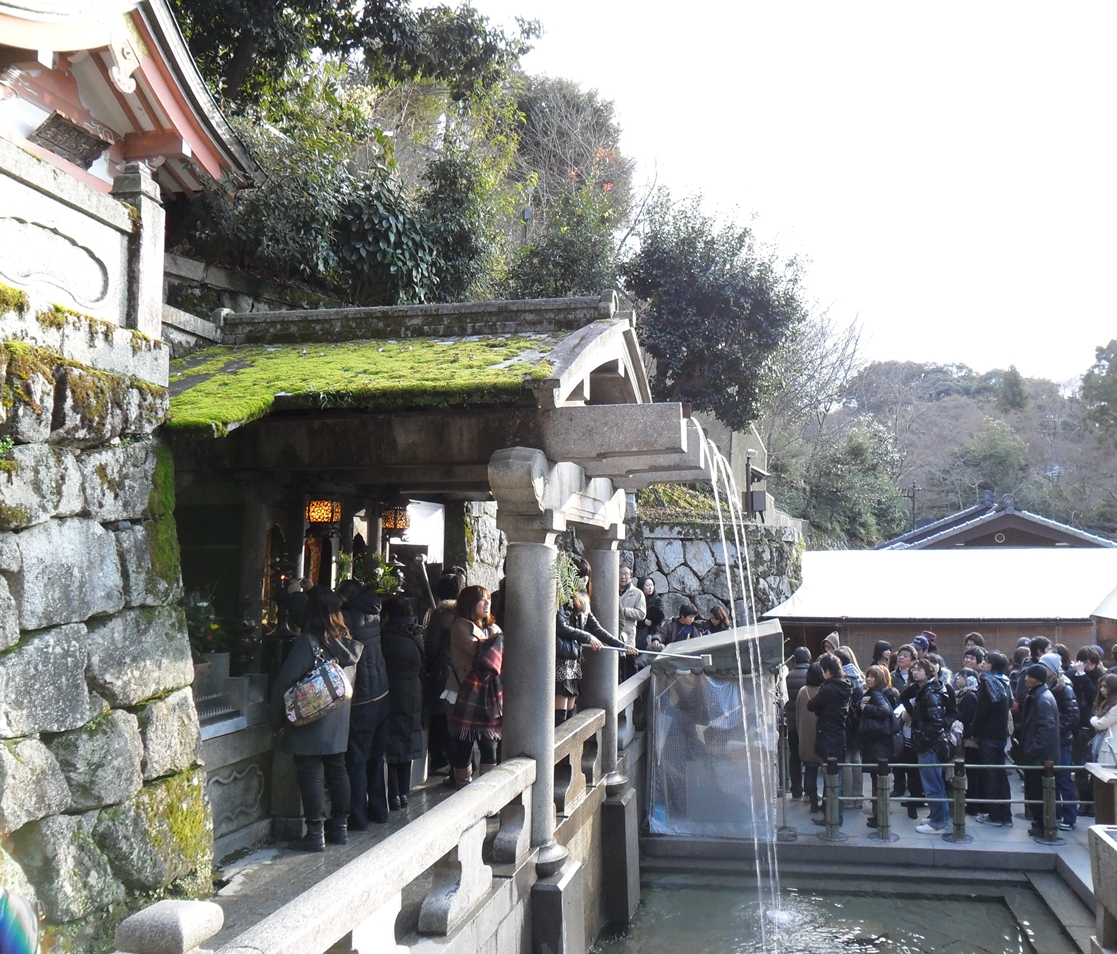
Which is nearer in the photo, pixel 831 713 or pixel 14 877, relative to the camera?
pixel 14 877

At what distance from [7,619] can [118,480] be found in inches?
43.5

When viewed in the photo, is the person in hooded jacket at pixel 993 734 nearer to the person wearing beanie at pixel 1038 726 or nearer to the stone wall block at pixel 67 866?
the person wearing beanie at pixel 1038 726

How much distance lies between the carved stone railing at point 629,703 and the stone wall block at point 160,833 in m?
5.42

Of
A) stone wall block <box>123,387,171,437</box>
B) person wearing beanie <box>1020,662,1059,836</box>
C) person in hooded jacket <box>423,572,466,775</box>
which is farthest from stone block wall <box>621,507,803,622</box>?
stone wall block <box>123,387,171,437</box>

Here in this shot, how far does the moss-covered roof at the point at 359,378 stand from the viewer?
574 centimetres

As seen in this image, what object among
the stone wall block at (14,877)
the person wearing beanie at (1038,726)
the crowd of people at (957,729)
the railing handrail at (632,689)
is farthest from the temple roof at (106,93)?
the person wearing beanie at (1038,726)

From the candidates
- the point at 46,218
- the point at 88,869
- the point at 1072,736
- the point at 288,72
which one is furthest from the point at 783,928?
the point at 288,72

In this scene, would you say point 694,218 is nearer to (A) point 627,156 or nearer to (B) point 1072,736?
(A) point 627,156

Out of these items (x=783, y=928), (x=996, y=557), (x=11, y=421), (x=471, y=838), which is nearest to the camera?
(x=11, y=421)

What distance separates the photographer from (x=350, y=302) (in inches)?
564

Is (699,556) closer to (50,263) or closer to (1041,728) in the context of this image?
(1041,728)

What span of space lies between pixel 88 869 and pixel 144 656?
109 cm

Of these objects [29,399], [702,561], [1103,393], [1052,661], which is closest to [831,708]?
[1052,661]

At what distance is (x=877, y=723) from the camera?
36.3 feet
